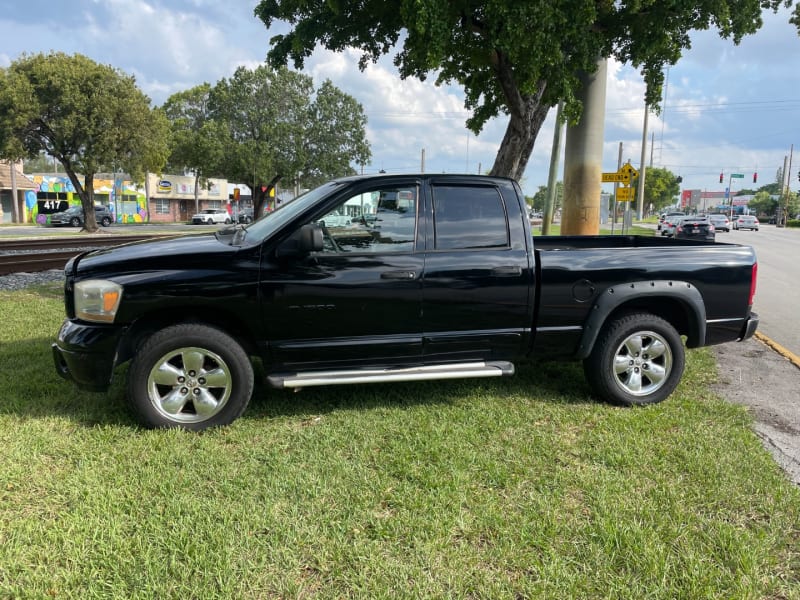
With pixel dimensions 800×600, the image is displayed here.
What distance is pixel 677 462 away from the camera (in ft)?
11.7

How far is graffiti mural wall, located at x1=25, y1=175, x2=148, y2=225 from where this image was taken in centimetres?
4466

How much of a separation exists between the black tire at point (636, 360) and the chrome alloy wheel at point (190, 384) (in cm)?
289

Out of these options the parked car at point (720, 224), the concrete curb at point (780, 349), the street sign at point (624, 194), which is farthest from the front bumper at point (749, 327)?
the parked car at point (720, 224)

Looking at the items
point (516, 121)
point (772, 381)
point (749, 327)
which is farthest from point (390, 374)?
point (516, 121)

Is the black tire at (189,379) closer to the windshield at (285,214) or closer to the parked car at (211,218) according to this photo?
the windshield at (285,214)

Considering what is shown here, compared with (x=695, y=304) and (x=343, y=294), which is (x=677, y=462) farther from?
(x=343, y=294)

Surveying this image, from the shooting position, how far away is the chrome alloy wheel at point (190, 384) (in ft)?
12.7

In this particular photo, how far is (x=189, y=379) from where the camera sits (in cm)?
392

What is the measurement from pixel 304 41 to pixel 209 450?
797cm

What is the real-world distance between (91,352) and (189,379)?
650mm

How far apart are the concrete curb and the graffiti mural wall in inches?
1812

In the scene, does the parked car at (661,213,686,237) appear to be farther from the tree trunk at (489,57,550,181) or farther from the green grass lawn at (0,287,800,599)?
the green grass lawn at (0,287,800,599)

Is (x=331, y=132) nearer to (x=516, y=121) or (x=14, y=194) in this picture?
(x=14, y=194)

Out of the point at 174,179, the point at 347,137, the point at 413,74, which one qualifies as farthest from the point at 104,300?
the point at 174,179
